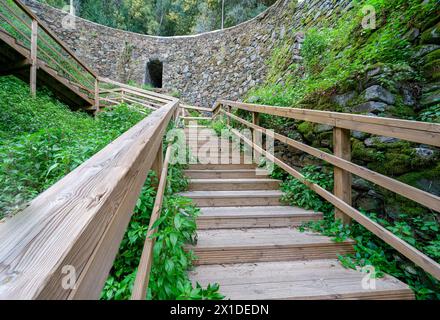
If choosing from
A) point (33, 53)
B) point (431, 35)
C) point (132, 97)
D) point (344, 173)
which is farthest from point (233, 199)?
point (132, 97)

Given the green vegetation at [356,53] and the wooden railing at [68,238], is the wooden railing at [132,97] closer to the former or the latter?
the green vegetation at [356,53]

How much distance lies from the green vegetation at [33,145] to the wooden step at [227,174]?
3.24ft

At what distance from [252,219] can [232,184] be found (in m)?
0.68

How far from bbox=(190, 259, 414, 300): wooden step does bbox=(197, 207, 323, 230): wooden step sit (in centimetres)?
43

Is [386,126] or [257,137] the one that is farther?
[257,137]

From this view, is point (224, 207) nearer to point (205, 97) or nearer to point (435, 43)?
point (435, 43)

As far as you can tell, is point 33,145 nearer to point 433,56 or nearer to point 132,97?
point 433,56

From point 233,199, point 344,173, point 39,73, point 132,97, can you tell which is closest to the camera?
point 344,173

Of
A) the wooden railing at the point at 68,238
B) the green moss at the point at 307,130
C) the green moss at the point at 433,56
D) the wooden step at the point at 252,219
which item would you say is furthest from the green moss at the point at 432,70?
the wooden railing at the point at 68,238

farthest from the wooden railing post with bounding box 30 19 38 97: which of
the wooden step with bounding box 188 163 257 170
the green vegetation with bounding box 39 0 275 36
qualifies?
the green vegetation with bounding box 39 0 275 36

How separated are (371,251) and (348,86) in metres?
1.55

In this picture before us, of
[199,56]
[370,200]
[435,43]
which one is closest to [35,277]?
[370,200]

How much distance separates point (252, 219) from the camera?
6.84 ft

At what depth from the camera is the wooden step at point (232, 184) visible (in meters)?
2.66
